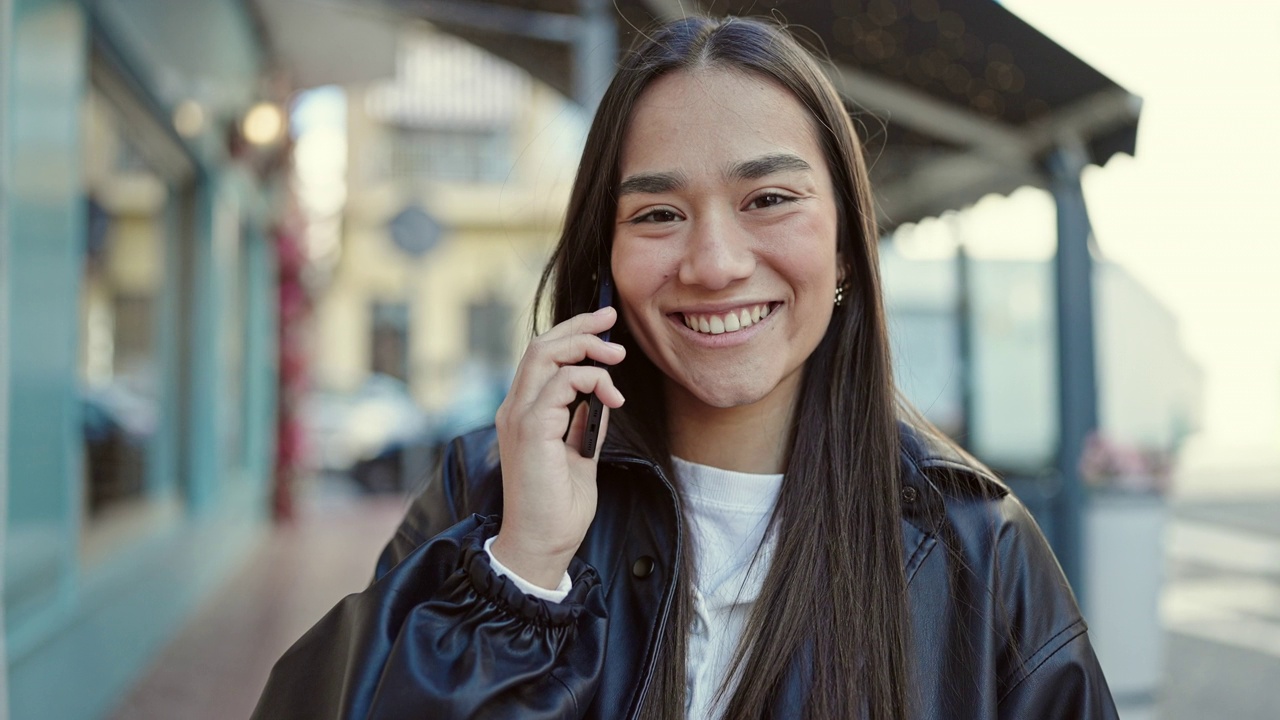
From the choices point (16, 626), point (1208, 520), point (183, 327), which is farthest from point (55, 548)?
point (1208, 520)

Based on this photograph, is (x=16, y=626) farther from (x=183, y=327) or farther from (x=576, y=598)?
(x=183, y=327)

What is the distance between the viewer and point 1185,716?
521cm

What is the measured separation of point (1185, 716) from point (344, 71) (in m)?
9.79

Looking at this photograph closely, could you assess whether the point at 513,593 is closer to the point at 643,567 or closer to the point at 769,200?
the point at 643,567

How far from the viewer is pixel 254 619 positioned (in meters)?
6.98

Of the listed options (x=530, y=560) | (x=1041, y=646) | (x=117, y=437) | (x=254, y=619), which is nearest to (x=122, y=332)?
(x=117, y=437)

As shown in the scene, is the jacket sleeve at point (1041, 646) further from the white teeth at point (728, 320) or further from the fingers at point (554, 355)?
the fingers at point (554, 355)

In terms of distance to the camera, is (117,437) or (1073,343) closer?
(1073,343)

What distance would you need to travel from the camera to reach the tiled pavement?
5219 millimetres

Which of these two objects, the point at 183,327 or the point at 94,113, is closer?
the point at 94,113

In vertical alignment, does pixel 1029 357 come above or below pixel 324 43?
below

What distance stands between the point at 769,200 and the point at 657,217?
0.57 feet

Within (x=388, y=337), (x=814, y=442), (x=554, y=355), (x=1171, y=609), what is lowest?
(x=1171, y=609)

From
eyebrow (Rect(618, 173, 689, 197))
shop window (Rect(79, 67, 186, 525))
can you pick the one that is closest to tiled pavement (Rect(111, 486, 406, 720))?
shop window (Rect(79, 67, 186, 525))
